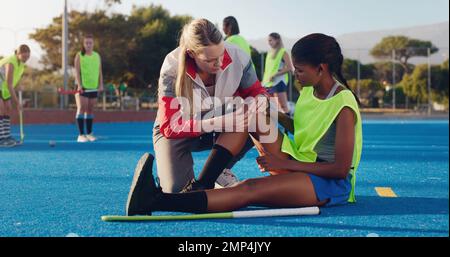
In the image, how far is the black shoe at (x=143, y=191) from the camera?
11.3 feet

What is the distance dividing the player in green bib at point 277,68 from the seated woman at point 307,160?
7746mm

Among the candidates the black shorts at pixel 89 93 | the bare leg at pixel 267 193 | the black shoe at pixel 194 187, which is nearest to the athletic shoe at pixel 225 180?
the black shoe at pixel 194 187

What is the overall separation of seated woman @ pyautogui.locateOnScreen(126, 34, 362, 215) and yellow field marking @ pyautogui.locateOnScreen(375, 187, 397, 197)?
2.12 feet

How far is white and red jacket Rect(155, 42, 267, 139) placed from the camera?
4.01 metres

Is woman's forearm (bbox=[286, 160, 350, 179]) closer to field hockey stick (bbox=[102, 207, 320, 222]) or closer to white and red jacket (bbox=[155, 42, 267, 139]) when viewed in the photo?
field hockey stick (bbox=[102, 207, 320, 222])

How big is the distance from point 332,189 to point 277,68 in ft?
26.6

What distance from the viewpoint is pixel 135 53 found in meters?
36.2

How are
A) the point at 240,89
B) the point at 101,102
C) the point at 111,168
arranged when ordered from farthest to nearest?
the point at 101,102, the point at 111,168, the point at 240,89

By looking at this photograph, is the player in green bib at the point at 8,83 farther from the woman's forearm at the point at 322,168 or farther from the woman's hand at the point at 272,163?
the woman's forearm at the point at 322,168

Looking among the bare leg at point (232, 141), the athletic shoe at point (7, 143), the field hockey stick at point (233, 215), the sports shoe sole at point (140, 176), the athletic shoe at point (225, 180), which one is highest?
the bare leg at point (232, 141)

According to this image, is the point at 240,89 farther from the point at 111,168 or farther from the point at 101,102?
the point at 101,102
